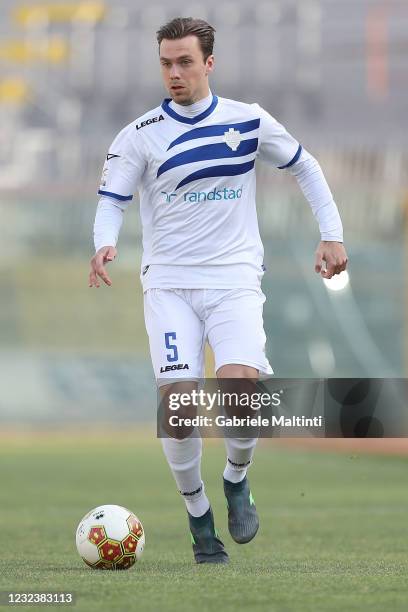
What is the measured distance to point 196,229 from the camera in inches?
217

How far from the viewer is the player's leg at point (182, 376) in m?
5.39

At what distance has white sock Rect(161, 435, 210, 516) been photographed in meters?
5.53

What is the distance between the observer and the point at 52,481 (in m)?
13.0

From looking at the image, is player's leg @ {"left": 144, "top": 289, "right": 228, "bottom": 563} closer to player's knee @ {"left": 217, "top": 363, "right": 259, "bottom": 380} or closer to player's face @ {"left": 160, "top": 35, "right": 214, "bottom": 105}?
player's knee @ {"left": 217, "top": 363, "right": 259, "bottom": 380}

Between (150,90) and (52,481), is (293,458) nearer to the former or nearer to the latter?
(52,481)

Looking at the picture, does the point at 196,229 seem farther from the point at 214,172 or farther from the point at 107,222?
the point at 107,222

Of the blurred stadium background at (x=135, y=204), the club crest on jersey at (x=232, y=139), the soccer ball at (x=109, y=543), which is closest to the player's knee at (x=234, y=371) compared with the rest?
the soccer ball at (x=109, y=543)

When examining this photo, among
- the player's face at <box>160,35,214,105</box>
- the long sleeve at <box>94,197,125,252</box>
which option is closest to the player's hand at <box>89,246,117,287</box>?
the long sleeve at <box>94,197,125,252</box>

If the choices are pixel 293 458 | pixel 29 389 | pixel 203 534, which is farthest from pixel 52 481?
pixel 29 389

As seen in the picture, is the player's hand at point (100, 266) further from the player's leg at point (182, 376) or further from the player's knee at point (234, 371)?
the player's knee at point (234, 371)

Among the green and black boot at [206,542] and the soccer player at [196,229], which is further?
the green and black boot at [206,542]

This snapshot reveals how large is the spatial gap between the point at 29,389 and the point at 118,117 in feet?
19.4

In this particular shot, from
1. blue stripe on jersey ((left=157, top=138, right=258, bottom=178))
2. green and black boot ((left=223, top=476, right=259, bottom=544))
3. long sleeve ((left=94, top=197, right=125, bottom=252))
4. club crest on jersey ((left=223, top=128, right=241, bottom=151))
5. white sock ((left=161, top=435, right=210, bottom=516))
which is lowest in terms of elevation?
green and black boot ((left=223, top=476, right=259, bottom=544))

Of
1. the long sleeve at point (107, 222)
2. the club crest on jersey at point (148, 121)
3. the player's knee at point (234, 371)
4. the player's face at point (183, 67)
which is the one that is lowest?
the player's knee at point (234, 371)
